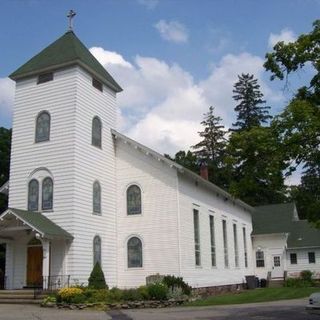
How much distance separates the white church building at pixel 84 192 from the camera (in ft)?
90.2

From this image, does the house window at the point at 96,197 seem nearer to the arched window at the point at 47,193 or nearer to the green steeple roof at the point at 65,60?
the arched window at the point at 47,193

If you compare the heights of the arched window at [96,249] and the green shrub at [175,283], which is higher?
the arched window at [96,249]

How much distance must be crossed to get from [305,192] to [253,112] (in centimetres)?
6281

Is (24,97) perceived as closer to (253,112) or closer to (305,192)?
(305,192)

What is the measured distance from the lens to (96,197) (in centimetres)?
2953

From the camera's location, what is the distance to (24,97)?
30.8 meters

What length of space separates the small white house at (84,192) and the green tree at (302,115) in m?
12.6

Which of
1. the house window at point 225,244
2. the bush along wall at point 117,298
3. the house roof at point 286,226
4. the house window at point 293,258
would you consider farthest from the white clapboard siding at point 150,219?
the house window at point 293,258

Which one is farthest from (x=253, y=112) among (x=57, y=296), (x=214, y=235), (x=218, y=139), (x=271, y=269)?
(x=57, y=296)

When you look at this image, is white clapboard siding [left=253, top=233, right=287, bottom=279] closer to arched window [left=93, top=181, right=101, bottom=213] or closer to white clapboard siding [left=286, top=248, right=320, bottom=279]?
white clapboard siding [left=286, top=248, right=320, bottom=279]

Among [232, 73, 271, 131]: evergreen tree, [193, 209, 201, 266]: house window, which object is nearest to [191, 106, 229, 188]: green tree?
[232, 73, 271, 131]: evergreen tree

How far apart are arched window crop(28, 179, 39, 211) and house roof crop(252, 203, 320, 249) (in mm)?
25147

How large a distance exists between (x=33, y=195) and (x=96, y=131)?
5.21 meters

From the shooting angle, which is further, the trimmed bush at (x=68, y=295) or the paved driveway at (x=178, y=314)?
the trimmed bush at (x=68, y=295)
